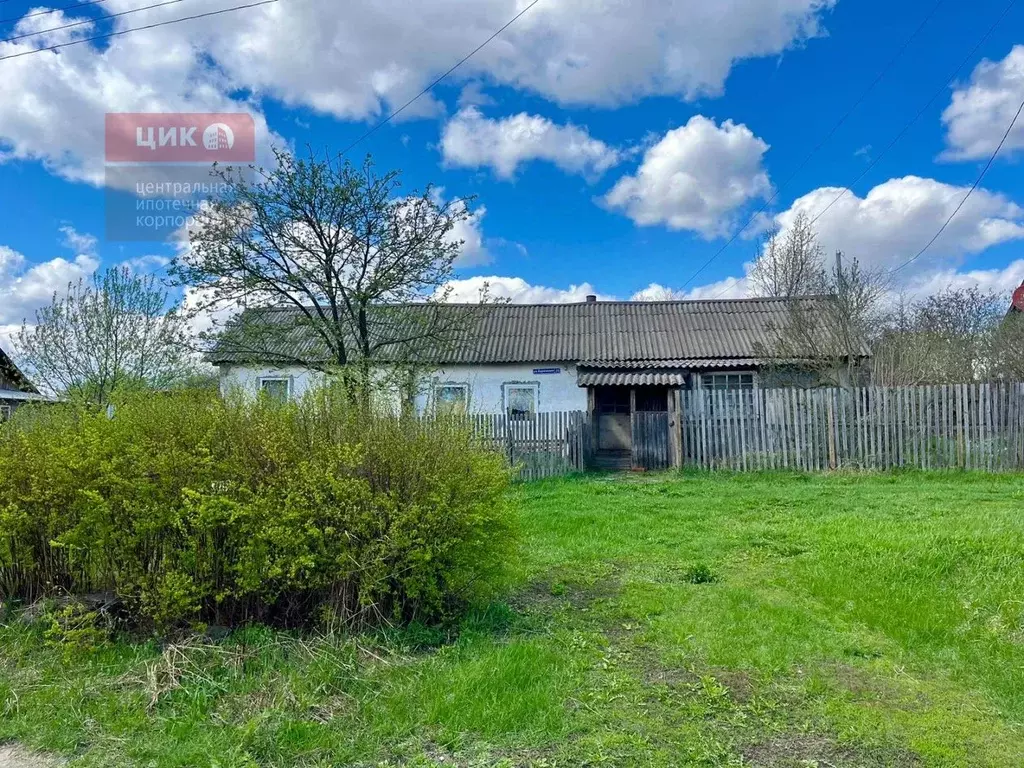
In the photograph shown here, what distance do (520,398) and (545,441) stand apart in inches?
230

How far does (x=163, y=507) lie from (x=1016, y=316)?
805 inches

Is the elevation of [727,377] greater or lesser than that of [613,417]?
greater

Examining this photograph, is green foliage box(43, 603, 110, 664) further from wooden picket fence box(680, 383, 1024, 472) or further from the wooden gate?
the wooden gate

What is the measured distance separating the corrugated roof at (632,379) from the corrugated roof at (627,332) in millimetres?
508

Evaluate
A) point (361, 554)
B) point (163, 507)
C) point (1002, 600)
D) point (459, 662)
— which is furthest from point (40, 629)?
point (1002, 600)

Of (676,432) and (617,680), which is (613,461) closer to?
(676,432)

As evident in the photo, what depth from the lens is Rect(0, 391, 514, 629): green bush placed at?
3988mm

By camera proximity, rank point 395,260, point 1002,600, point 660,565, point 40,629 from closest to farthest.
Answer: point 40,629
point 1002,600
point 660,565
point 395,260

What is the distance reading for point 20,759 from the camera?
2.96 meters

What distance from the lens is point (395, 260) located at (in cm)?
1148

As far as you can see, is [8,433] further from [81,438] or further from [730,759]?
[730,759]

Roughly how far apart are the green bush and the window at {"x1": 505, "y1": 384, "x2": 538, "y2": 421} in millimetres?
15090

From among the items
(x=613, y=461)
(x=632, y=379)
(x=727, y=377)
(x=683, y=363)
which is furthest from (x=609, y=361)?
(x=613, y=461)

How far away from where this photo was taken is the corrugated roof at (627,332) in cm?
1916
